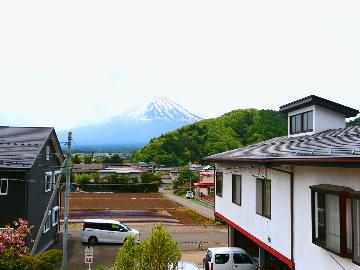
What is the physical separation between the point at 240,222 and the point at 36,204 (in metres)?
11.2

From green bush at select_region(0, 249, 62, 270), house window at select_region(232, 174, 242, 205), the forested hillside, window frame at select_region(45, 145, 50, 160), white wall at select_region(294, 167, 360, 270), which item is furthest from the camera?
the forested hillside

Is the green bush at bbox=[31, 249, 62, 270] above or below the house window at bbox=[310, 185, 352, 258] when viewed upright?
below

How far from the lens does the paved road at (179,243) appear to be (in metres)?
21.1

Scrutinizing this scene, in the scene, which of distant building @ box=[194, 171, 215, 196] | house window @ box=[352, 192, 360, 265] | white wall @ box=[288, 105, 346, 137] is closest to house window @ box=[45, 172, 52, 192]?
white wall @ box=[288, 105, 346, 137]

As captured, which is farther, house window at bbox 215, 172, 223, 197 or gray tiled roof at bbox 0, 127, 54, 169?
house window at bbox 215, 172, 223, 197

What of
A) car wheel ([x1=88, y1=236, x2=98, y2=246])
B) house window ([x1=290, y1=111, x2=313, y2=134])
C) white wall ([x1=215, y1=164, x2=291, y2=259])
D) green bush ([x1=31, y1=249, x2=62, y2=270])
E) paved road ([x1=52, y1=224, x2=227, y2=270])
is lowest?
paved road ([x1=52, y1=224, x2=227, y2=270])

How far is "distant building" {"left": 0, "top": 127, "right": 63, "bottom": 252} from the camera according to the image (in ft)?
63.0

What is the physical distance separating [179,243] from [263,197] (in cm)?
1312

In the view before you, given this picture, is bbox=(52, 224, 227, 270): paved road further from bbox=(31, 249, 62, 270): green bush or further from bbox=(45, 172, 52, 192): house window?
bbox=(31, 249, 62, 270): green bush

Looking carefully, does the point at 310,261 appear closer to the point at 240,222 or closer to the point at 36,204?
the point at 240,222

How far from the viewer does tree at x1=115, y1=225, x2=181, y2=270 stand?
1008 centimetres

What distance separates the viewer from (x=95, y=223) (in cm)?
2534

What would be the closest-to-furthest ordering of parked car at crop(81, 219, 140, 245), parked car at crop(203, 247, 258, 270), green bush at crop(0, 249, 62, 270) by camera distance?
green bush at crop(0, 249, 62, 270)
parked car at crop(203, 247, 258, 270)
parked car at crop(81, 219, 140, 245)

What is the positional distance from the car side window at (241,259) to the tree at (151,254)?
5.74 metres
